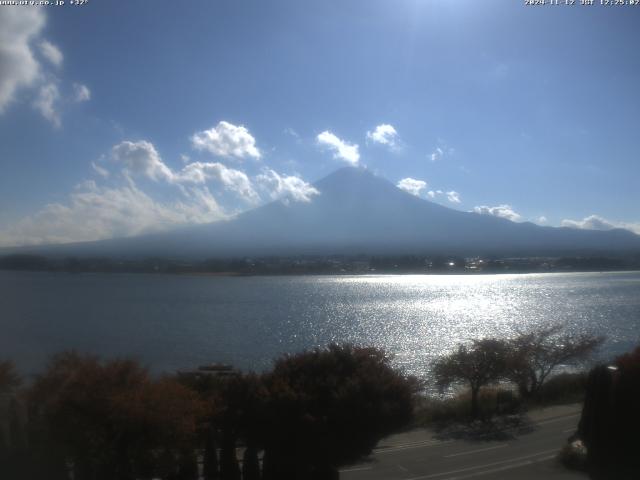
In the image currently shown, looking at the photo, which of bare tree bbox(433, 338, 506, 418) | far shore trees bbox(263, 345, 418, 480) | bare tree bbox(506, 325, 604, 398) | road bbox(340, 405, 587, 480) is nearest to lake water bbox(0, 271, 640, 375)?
bare tree bbox(506, 325, 604, 398)

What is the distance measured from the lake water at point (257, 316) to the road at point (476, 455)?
461 cm

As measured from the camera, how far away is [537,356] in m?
15.9

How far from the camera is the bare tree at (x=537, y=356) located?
48.8 ft

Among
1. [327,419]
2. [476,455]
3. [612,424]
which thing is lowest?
[476,455]

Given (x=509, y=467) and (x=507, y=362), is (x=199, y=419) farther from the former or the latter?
(x=507, y=362)

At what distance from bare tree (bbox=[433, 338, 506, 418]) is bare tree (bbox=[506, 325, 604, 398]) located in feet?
1.13

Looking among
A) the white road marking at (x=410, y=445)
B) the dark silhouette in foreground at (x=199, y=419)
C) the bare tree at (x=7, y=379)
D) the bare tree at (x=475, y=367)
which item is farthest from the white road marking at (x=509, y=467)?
the bare tree at (x=7, y=379)

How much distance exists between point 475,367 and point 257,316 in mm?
18416

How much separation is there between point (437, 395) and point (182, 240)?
71863 millimetres

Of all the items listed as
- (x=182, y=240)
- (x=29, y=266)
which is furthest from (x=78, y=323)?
(x=182, y=240)

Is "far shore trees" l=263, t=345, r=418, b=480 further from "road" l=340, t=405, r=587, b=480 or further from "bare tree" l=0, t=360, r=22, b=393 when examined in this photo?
"bare tree" l=0, t=360, r=22, b=393

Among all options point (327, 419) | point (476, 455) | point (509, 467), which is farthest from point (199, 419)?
point (476, 455)

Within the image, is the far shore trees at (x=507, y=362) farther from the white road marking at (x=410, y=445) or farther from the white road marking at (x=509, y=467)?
the white road marking at (x=509, y=467)

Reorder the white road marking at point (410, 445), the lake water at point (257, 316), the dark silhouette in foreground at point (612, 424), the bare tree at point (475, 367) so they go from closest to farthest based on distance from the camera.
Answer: the dark silhouette in foreground at point (612, 424)
the white road marking at point (410, 445)
the bare tree at point (475, 367)
the lake water at point (257, 316)
